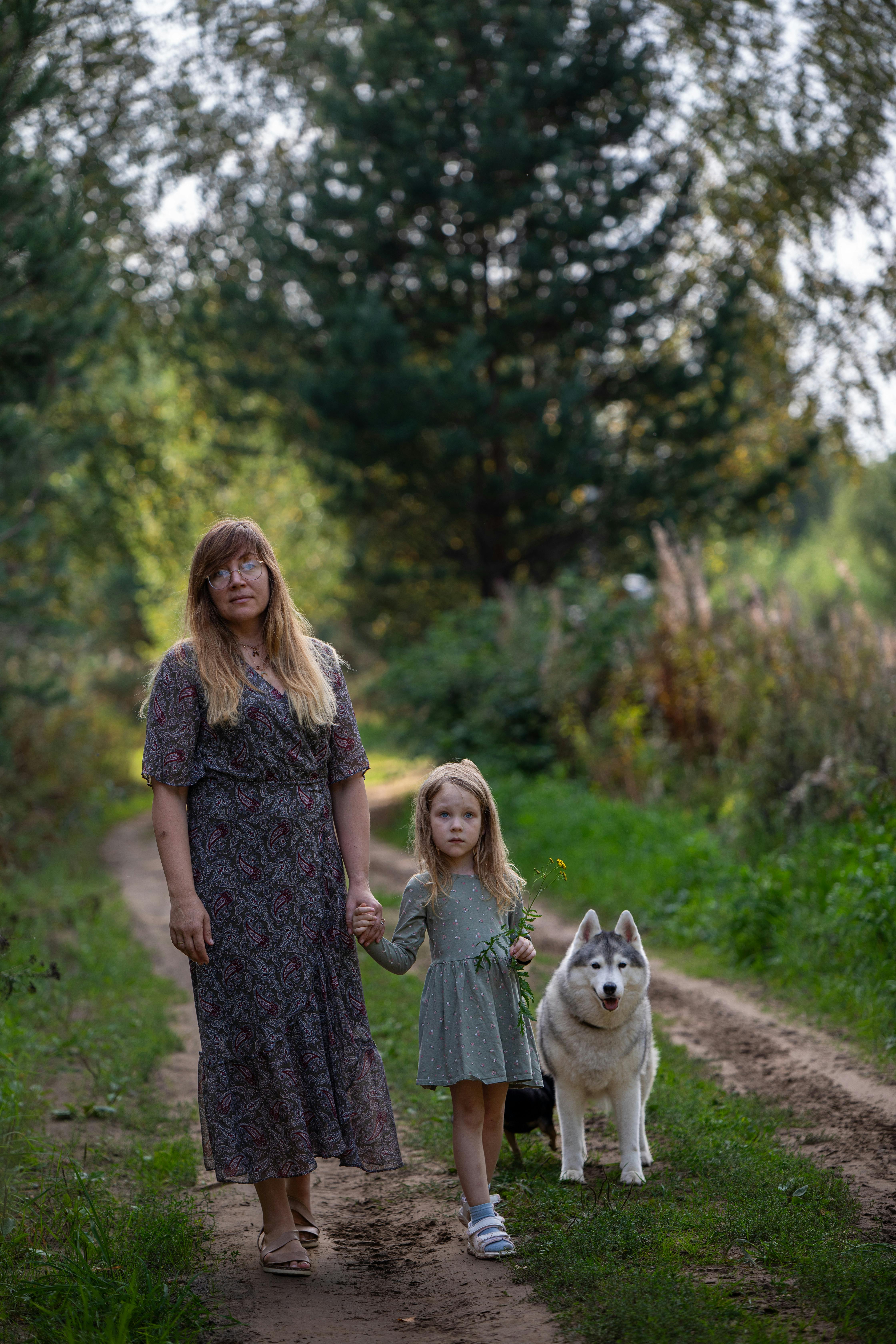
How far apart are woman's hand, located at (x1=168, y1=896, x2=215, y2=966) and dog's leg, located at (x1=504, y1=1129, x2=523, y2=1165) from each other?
1.68 metres

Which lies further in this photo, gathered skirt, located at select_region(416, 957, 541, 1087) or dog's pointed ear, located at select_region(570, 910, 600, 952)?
dog's pointed ear, located at select_region(570, 910, 600, 952)

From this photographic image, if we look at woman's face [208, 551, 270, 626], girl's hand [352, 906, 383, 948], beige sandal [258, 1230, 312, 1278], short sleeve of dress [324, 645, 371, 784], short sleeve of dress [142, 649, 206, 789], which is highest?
woman's face [208, 551, 270, 626]

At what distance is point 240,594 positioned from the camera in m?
4.06

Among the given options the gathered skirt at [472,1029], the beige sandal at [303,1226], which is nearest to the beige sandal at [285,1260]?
the beige sandal at [303,1226]

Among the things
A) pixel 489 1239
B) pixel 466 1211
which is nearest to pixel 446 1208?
pixel 466 1211

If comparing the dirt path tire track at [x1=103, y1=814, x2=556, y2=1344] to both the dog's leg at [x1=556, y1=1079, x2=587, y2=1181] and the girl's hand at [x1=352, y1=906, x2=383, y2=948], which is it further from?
the girl's hand at [x1=352, y1=906, x2=383, y2=948]

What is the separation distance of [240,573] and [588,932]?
1.96 m

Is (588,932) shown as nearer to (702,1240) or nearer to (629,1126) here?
(629,1126)

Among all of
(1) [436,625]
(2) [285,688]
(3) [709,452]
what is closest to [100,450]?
(1) [436,625]

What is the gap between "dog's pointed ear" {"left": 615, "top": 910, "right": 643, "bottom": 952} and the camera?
4660 millimetres

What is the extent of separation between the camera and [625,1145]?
4492 millimetres

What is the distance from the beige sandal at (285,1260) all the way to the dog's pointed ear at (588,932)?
1496mm

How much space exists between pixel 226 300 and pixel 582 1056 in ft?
52.1

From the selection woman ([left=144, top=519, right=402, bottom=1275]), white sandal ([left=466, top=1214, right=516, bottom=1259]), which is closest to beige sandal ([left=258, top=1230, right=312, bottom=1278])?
woman ([left=144, top=519, right=402, bottom=1275])
